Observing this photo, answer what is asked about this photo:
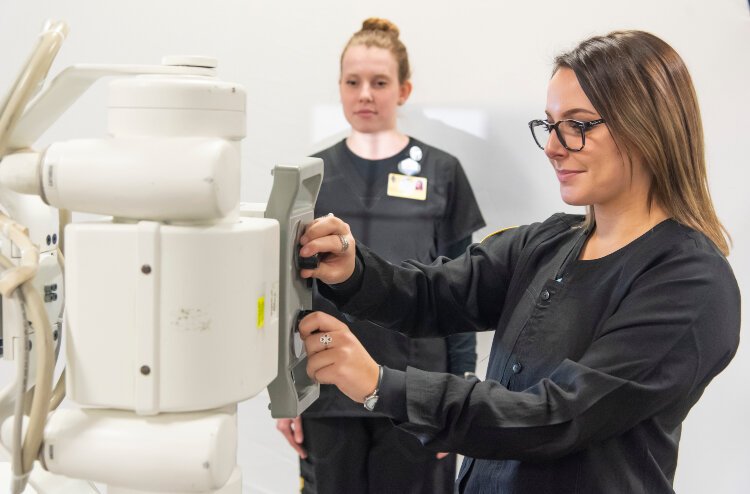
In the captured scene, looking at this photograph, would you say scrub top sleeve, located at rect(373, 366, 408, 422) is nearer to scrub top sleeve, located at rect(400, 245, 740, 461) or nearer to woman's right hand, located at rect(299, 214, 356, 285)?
scrub top sleeve, located at rect(400, 245, 740, 461)

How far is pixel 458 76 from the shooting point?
9.07ft

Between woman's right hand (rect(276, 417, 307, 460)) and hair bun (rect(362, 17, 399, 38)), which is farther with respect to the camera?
hair bun (rect(362, 17, 399, 38))

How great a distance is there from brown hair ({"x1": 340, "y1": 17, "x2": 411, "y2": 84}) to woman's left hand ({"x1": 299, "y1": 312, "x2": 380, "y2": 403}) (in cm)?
149

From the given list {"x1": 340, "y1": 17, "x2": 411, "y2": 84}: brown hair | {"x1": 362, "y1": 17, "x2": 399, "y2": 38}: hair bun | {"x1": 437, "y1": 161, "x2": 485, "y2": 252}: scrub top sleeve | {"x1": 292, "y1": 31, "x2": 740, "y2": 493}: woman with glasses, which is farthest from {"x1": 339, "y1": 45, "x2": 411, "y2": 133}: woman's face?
{"x1": 292, "y1": 31, "x2": 740, "y2": 493}: woman with glasses

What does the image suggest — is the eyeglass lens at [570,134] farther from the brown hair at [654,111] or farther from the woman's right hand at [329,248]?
the woman's right hand at [329,248]

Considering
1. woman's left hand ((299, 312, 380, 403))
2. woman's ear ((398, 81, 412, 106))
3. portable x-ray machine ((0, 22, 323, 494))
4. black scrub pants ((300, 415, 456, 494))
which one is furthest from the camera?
woman's ear ((398, 81, 412, 106))

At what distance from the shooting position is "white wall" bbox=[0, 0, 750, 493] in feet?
8.72

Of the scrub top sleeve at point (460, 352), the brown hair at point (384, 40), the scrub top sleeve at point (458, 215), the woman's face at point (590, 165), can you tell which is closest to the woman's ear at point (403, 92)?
the brown hair at point (384, 40)

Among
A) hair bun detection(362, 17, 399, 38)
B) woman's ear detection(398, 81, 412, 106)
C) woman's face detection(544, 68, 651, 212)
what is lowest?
woman's face detection(544, 68, 651, 212)

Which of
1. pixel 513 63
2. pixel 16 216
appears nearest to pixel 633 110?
pixel 16 216

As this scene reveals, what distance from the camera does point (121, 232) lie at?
93cm

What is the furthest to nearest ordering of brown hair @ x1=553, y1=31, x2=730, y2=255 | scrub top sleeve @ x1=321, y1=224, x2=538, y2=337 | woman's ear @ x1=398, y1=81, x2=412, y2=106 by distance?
woman's ear @ x1=398, y1=81, x2=412, y2=106 < scrub top sleeve @ x1=321, y1=224, x2=538, y2=337 < brown hair @ x1=553, y1=31, x2=730, y2=255

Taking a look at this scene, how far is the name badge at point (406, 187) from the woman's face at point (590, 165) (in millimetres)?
1037

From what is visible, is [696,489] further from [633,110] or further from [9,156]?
[9,156]
